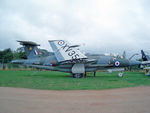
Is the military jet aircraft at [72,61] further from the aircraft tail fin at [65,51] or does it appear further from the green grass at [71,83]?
the green grass at [71,83]

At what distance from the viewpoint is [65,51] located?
16.7 m

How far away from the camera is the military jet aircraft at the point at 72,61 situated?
54.4 ft

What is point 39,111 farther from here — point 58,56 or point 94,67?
point 94,67

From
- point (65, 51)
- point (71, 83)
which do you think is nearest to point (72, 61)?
point (65, 51)

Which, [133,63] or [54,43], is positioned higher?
[54,43]

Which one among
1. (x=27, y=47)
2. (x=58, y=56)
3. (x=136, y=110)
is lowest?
(x=136, y=110)

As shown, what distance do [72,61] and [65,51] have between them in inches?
58.7

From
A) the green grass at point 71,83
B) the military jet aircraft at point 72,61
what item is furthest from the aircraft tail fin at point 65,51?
the green grass at point 71,83

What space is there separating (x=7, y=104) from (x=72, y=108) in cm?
251

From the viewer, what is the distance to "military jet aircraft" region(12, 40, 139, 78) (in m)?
16.6

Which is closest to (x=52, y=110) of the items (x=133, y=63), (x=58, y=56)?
(x=58, y=56)

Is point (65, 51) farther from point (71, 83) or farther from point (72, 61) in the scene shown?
point (71, 83)

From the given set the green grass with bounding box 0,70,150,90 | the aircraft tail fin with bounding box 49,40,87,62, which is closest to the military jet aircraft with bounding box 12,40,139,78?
the aircraft tail fin with bounding box 49,40,87,62

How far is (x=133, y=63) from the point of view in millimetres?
18297
